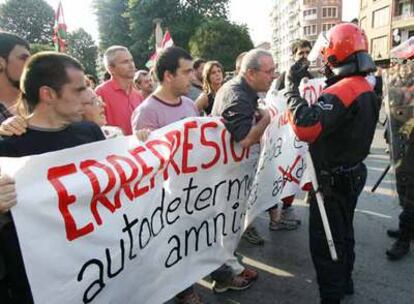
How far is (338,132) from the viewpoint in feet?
9.07

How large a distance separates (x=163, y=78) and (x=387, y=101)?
7.49ft

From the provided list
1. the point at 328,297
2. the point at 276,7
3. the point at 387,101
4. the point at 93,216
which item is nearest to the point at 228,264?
the point at 328,297

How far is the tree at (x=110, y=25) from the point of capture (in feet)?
139

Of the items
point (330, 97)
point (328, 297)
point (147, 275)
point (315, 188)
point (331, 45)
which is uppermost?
point (331, 45)

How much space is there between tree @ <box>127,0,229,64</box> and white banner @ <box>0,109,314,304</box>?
115 ft

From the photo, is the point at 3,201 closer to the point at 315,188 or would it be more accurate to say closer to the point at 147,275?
the point at 147,275

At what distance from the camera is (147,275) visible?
2527mm

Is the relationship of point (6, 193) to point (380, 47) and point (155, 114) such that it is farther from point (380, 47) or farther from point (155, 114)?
point (380, 47)

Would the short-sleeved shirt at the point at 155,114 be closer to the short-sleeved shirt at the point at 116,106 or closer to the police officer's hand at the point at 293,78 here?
the police officer's hand at the point at 293,78

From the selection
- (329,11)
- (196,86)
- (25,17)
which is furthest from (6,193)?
(329,11)

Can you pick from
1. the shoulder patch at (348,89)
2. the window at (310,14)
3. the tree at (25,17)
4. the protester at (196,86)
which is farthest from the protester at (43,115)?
the window at (310,14)

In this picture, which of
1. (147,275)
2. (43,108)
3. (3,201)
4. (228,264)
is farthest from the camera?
(228,264)

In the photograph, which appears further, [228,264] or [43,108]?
[228,264]

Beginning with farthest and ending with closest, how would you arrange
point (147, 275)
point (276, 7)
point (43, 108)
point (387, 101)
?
point (276, 7)
point (387, 101)
point (147, 275)
point (43, 108)
